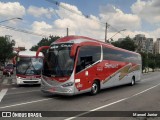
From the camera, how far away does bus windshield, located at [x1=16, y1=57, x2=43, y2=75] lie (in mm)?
23047

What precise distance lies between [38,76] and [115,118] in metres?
13.5

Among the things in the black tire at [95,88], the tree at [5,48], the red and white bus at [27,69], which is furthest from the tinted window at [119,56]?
the tree at [5,48]

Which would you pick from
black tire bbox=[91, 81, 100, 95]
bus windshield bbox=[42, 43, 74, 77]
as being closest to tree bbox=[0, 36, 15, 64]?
black tire bbox=[91, 81, 100, 95]

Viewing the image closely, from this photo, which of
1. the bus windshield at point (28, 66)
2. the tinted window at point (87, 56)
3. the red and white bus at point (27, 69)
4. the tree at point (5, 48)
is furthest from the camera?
the tree at point (5, 48)

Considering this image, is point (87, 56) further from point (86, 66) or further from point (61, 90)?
point (61, 90)

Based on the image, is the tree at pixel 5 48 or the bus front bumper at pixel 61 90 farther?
the tree at pixel 5 48

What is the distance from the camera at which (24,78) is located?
2286cm

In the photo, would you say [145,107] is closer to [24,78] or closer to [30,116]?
[30,116]

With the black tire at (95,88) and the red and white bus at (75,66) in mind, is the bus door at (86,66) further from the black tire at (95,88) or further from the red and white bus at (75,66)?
the black tire at (95,88)

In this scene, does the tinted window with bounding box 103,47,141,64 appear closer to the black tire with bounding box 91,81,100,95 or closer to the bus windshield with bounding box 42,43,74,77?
the black tire with bounding box 91,81,100,95

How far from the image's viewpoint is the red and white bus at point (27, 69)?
22.9 meters

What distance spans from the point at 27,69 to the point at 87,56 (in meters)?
7.89

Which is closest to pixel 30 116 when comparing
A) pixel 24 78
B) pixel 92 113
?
pixel 92 113

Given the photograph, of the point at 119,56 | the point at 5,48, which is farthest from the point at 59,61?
the point at 5,48
